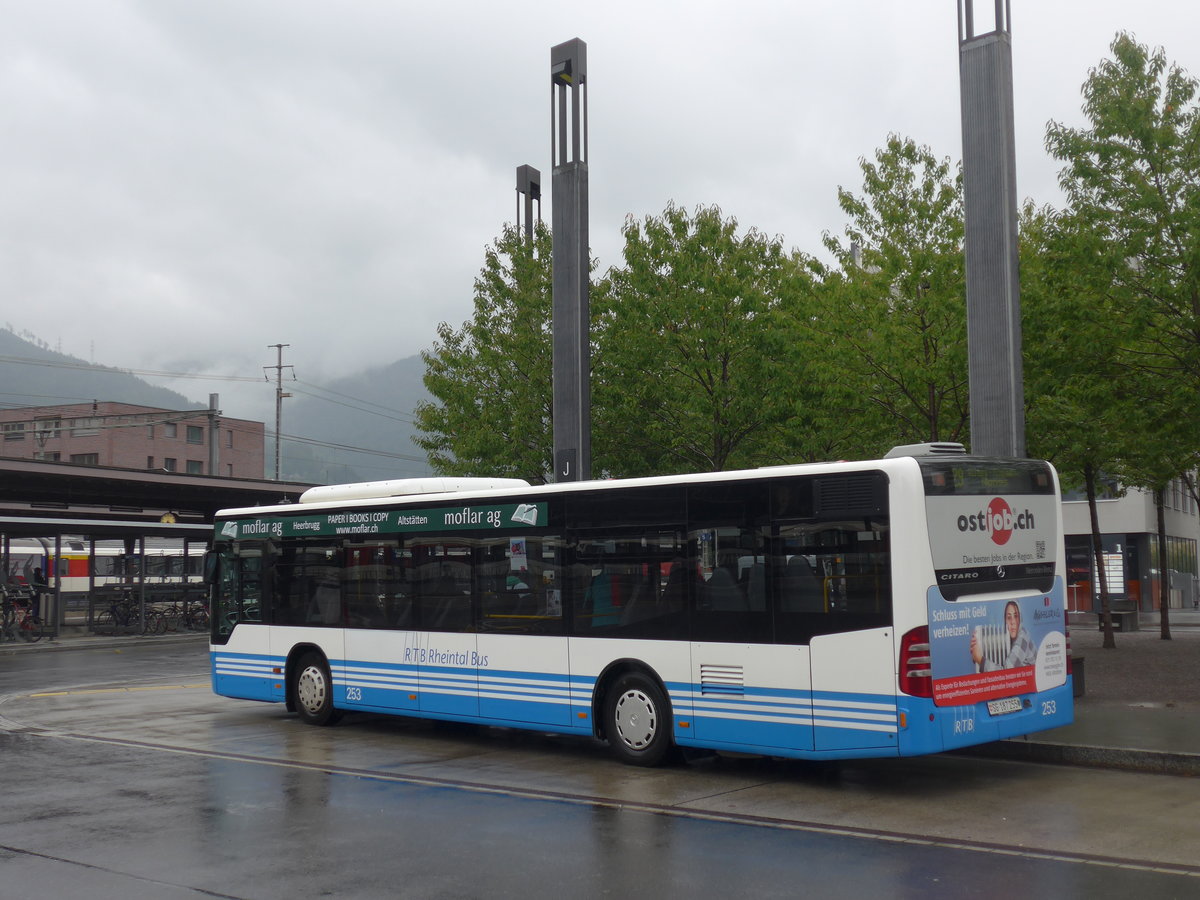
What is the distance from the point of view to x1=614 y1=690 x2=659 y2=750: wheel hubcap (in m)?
11.7

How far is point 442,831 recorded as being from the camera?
29.3ft

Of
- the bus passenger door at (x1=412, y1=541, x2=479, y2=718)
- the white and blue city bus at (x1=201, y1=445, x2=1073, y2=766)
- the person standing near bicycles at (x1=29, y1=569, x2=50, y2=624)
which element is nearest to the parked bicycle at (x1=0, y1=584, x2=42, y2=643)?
the person standing near bicycles at (x1=29, y1=569, x2=50, y2=624)

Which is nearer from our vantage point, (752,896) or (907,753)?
(752,896)

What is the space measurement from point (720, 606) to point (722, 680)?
64 cm

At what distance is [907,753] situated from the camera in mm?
9852

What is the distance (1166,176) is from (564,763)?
10.5m

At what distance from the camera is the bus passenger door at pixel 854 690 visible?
995 cm

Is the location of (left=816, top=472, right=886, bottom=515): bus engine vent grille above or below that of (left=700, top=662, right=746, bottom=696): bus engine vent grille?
above

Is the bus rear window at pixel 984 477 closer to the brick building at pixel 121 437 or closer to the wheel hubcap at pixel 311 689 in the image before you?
the wheel hubcap at pixel 311 689

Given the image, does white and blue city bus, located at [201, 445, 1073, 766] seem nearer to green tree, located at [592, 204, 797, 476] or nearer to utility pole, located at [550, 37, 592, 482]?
utility pole, located at [550, 37, 592, 482]

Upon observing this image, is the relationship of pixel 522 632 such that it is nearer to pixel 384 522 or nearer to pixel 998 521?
pixel 384 522

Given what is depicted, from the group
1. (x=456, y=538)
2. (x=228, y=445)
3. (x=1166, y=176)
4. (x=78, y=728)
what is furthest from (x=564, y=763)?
(x=228, y=445)

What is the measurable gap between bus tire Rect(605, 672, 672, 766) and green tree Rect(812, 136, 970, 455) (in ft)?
31.2

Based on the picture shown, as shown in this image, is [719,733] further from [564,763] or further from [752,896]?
[752,896]
